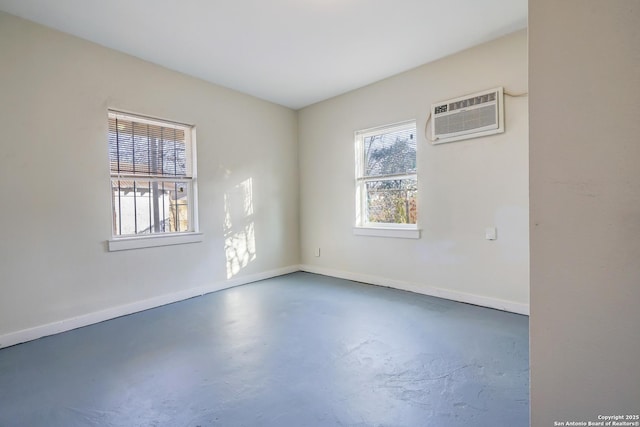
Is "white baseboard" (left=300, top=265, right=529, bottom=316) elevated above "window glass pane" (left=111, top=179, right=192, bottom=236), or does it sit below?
below

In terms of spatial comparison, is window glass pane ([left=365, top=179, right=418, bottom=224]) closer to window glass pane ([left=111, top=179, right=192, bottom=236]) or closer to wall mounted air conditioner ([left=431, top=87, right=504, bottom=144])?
wall mounted air conditioner ([left=431, top=87, right=504, bottom=144])

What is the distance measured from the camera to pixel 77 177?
276cm

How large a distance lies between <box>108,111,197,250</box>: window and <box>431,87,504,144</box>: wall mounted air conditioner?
9.56 ft

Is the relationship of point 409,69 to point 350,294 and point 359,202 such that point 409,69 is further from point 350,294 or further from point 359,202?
point 350,294

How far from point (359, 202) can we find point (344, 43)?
6.66 ft

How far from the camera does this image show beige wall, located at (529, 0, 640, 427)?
768 mm

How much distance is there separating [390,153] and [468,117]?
3.40ft

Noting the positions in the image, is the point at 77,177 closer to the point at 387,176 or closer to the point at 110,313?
the point at 110,313

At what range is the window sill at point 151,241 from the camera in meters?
3.00

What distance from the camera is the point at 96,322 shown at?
2.85 metres

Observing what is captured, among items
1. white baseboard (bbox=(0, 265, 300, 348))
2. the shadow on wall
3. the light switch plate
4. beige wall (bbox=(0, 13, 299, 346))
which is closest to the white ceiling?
beige wall (bbox=(0, 13, 299, 346))

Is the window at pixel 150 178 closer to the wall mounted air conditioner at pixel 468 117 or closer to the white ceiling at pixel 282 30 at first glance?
the white ceiling at pixel 282 30

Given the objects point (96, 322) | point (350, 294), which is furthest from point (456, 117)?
point (96, 322)

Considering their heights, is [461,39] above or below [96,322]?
above
